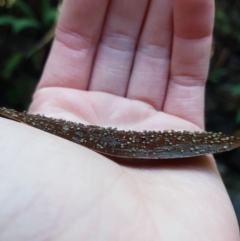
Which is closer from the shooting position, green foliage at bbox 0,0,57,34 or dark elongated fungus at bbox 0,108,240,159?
dark elongated fungus at bbox 0,108,240,159

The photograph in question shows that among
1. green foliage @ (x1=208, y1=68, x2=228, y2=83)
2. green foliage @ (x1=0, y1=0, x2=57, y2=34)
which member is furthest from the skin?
green foliage @ (x1=0, y1=0, x2=57, y2=34)

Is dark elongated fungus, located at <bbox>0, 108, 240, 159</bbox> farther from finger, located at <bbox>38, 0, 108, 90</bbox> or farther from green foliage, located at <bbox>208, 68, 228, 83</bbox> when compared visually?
green foliage, located at <bbox>208, 68, 228, 83</bbox>

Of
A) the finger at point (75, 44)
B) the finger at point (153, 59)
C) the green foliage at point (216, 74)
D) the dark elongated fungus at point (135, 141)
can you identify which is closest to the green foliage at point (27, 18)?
the green foliage at point (216, 74)

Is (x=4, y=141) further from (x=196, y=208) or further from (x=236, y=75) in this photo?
(x=236, y=75)

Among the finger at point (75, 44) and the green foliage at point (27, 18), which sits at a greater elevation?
the finger at point (75, 44)

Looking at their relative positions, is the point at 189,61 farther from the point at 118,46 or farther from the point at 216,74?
the point at 216,74

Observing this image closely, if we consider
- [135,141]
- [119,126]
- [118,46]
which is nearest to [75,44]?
→ [118,46]

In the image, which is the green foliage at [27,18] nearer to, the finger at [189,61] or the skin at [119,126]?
the skin at [119,126]
